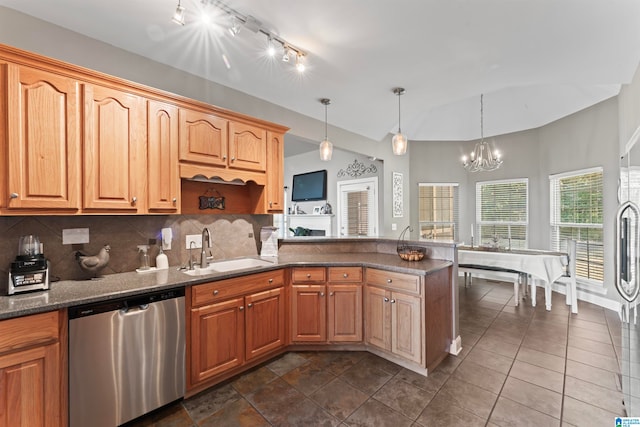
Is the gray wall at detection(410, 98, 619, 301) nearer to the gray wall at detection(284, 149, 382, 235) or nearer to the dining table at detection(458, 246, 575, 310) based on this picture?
the dining table at detection(458, 246, 575, 310)

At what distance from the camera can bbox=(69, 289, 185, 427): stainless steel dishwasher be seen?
1639mm

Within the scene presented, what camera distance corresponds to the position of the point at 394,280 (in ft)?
8.34

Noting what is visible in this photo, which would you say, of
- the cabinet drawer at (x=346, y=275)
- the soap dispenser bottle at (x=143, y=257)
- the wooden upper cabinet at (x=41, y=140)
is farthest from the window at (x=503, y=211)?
the wooden upper cabinet at (x=41, y=140)

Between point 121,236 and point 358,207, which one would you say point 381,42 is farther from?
point 358,207

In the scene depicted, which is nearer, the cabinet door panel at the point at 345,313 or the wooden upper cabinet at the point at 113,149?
the wooden upper cabinet at the point at 113,149

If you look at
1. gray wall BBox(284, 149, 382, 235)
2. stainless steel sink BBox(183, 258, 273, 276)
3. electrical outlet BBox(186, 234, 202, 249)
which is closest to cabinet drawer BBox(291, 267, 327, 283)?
stainless steel sink BBox(183, 258, 273, 276)

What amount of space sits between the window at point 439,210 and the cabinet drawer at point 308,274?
13.4ft

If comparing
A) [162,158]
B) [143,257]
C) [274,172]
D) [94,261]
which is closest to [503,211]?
[274,172]

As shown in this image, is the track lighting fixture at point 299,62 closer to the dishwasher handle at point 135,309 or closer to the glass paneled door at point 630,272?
the dishwasher handle at point 135,309

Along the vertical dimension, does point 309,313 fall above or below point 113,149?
below

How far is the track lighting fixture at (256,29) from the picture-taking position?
191 cm

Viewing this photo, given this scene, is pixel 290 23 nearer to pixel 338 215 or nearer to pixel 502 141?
pixel 338 215

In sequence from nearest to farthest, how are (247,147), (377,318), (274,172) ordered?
(377,318) → (247,147) → (274,172)

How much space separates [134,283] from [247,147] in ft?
5.08
